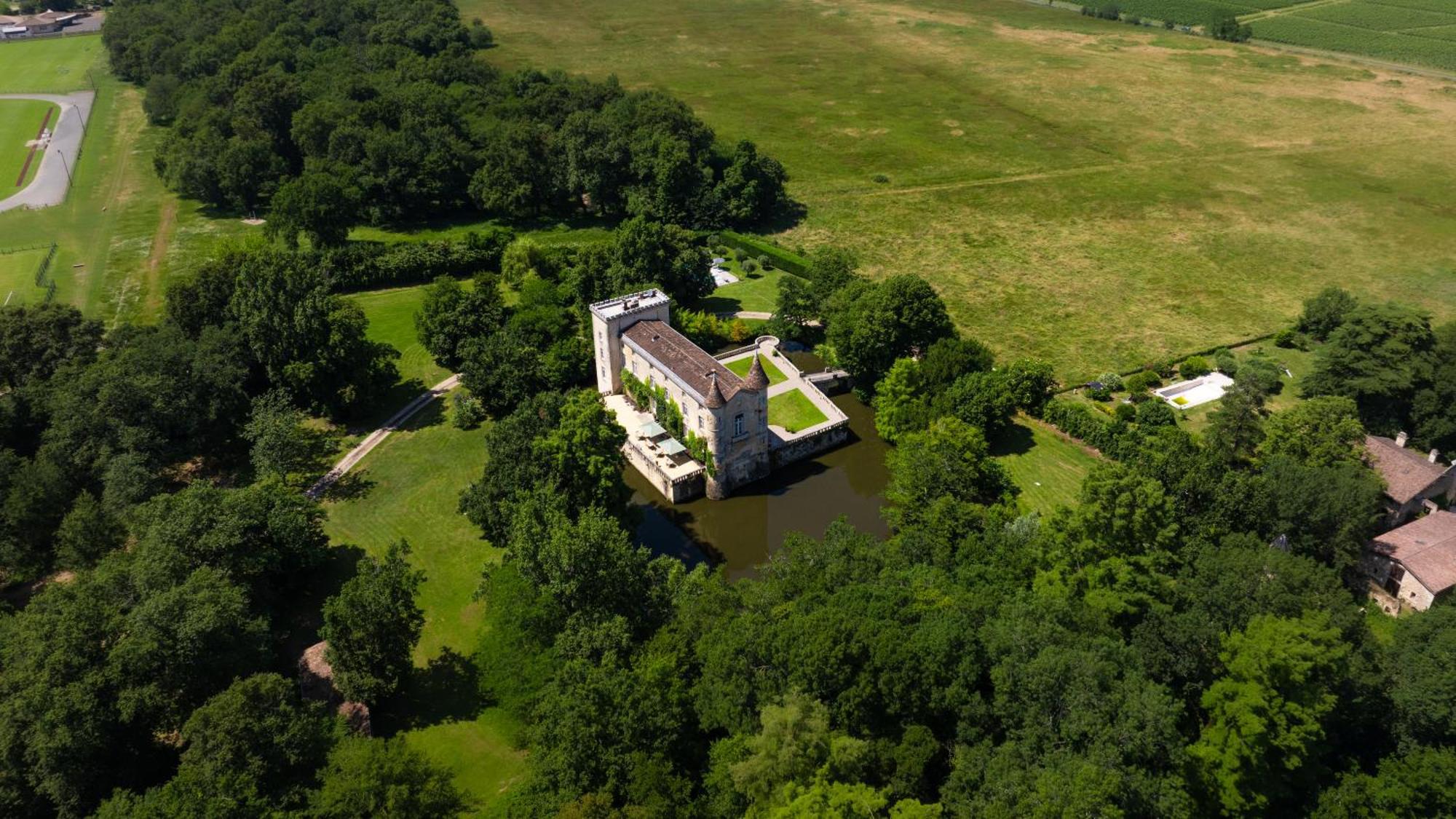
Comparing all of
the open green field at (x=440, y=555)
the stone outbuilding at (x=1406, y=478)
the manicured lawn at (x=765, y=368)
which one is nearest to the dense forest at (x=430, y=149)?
the manicured lawn at (x=765, y=368)

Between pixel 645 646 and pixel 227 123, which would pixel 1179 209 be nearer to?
pixel 645 646

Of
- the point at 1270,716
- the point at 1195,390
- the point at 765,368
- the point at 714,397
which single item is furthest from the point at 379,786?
the point at 1195,390

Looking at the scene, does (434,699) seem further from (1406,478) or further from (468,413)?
(1406,478)

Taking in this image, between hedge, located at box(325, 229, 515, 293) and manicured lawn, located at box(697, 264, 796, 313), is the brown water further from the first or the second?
hedge, located at box(325, 229, 515, 293)

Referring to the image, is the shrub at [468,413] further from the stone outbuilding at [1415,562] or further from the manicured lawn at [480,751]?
the stone outbuilding at [1415,562]

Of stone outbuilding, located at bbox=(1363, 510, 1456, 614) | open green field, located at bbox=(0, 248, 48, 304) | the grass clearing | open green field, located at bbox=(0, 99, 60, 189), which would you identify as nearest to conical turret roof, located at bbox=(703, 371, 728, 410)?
the grass clearing

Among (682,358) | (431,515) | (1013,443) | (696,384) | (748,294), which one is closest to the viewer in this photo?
(431,515)

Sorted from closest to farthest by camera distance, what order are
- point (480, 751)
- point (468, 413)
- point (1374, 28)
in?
point (480, 751)
point (468, 413)
point (1374, 28)
